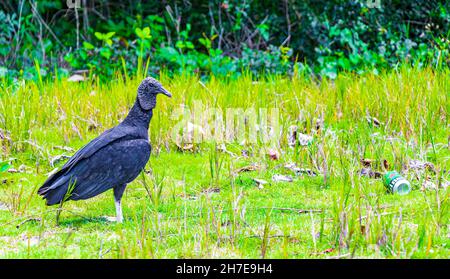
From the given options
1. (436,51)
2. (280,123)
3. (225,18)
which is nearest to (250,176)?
(280,123)

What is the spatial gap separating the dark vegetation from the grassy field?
49.7 inches

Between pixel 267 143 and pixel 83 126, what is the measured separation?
158 cm

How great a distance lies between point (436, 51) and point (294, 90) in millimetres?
2261

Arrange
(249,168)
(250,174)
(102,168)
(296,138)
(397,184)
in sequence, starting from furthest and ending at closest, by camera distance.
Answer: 1. (296,138)
2. (249,168)
3. (250,174)
4. (397,184)
5. (102,168)

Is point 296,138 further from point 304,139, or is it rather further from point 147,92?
point 147,92

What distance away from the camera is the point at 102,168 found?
4340 millimetres

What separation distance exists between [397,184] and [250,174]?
3.57 feet

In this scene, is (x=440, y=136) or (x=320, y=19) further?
(x=320, y=19)

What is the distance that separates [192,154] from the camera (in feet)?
19.2

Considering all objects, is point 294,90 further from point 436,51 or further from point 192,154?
point 436,51

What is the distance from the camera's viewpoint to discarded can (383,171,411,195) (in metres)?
4.80

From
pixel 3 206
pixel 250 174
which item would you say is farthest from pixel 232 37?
pixel 3 206
